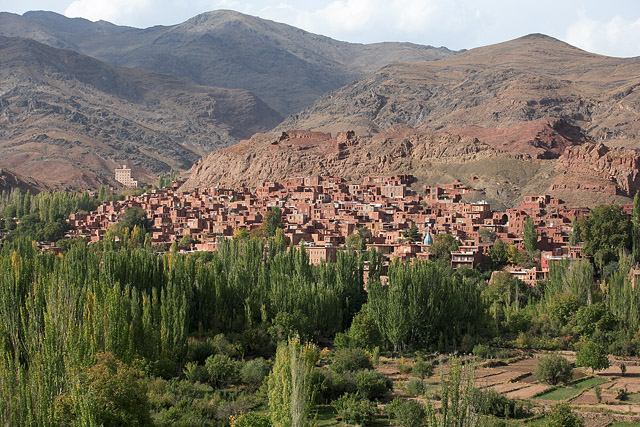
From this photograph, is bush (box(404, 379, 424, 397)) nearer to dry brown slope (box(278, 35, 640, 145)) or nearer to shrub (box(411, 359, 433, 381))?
shrub (box(411, 359, 433, 381))

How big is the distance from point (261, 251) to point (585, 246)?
2208 cm

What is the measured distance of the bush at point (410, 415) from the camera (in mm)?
30114

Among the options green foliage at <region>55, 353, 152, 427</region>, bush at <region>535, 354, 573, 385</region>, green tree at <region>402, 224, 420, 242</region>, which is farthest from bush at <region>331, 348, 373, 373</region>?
green tree at <region>402, 224, 420, 242</region>

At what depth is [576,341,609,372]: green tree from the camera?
1646 inches

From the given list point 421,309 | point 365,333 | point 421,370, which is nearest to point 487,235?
point 421,309

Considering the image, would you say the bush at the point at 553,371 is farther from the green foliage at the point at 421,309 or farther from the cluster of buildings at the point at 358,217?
the cluster of buildings at the point at 358,217

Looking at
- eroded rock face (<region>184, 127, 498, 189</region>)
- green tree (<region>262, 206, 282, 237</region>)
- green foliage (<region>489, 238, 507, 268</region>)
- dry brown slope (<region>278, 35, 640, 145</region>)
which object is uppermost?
dry brown slope (<region>278, 35, 640, 145</region>)

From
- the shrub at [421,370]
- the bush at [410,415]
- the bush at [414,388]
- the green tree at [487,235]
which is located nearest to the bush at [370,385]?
the bush at [414,388]

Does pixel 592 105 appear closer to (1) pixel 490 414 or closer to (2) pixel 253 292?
(2) pixel 253 292

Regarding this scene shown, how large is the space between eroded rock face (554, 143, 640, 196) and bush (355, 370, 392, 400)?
5584 centimetres

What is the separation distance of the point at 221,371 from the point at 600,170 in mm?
63221

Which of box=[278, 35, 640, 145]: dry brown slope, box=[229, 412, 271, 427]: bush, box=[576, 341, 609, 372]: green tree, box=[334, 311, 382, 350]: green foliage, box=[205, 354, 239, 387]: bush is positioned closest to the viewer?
box=[229, 412, 271, 427]: bush

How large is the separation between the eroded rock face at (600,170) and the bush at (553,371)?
49.1m

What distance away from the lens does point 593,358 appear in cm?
4184
